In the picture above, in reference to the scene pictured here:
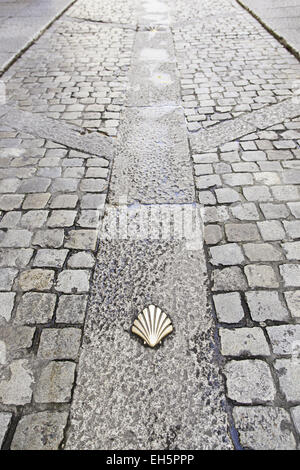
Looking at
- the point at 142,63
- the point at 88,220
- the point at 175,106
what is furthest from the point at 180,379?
the point at 142,63

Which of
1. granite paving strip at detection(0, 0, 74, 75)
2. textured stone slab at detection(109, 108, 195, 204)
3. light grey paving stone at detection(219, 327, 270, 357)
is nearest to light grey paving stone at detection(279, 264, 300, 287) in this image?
light grey paving stone at detection(219, 327, 270, 357)

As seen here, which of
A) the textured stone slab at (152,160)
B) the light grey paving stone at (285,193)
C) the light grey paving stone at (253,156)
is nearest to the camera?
the light grey paving stone at (285,193)

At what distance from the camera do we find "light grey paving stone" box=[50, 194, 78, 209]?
2973 mm

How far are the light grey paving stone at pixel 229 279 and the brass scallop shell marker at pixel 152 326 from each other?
44 cm

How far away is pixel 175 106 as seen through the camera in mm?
A: 4527

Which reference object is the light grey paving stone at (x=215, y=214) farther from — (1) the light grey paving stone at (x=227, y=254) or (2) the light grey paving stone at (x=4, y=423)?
(2) the light grey paving stone at (x=4, y=423)

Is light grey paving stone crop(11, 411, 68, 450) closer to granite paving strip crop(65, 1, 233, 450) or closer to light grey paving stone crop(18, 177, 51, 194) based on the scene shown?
granite paving strip crop(65, 1, 233, 450)

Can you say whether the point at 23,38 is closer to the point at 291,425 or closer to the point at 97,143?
the point at 97,143

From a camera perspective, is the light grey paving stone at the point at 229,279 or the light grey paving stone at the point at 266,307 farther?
the light grey paving stone at the point at 229,279

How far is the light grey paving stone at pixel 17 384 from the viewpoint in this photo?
1.77 m

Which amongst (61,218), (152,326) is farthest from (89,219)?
(152,326)

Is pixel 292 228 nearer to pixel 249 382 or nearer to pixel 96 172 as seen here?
pixel 249 382

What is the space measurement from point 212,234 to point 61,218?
132 centimetres

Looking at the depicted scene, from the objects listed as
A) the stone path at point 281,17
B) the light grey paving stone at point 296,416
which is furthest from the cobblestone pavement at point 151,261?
the stone path at point 281,17
